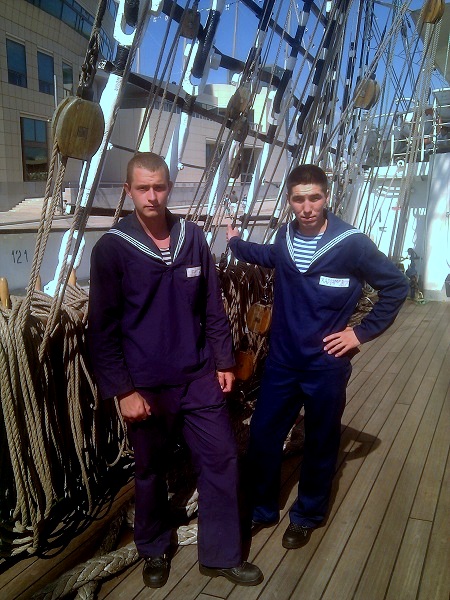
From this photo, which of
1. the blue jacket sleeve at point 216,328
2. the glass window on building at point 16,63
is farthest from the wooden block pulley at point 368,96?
the glass window on building at point 16,63

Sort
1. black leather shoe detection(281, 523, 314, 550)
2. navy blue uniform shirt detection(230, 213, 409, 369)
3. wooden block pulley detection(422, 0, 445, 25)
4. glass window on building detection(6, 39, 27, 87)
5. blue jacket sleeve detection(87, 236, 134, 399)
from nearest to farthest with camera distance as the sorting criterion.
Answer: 1. blue jacket sleeve detection(87, 236, 134, 399)
2. navy blue uniform shirt detection(230, 213, 409, 369)
3. black leather shoe detection(281, 523, 314, 550)
4. wooden block pulley detection(422, 0, 445, 25)
5. glass window on building detection(6, 39, 27, 87)

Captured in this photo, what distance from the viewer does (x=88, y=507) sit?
6.89 ft

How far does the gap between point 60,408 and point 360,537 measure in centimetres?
131

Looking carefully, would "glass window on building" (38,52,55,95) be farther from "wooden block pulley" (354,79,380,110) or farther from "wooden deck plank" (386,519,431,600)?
"wooden deck plank" (386,519,431,600)

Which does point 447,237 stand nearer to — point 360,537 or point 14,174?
point 360,537

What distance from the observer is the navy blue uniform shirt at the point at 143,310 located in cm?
173

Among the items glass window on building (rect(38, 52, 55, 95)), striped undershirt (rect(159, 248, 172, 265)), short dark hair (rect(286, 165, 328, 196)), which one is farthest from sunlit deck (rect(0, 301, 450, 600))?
glass window on building (rect(38, 52, 55, 95))

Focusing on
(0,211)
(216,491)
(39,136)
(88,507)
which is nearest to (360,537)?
(216,491)

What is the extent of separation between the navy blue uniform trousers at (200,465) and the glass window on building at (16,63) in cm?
2017

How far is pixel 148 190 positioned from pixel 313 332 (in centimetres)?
80

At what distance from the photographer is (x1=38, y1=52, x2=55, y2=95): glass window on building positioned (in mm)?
20469

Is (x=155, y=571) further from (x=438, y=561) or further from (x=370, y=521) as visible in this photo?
(x=438, y=561)

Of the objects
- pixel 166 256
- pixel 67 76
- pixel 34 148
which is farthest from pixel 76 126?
pixel 67 76

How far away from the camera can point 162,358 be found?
1800 mm
